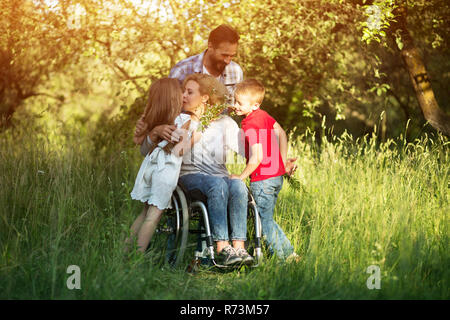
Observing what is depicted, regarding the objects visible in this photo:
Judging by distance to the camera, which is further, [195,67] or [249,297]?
[195,67]

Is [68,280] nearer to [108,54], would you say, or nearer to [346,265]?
[346,265]

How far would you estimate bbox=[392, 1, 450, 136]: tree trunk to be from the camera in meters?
6.85

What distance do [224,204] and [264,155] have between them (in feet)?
1.84

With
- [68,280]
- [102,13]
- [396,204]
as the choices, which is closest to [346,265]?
[396,204]

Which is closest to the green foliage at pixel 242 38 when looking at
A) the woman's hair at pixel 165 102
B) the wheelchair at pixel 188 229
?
the woman's hair at pixel 165 102

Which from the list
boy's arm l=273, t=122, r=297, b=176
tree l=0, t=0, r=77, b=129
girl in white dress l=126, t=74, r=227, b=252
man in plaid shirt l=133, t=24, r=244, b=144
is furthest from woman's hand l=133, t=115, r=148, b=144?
tree l=0, t=0, r=77, b=129

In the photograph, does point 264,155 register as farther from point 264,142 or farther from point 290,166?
point 290,166

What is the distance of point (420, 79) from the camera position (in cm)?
705

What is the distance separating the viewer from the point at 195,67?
492 centimetres

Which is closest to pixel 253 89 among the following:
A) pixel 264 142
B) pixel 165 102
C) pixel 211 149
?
pixel 264 142

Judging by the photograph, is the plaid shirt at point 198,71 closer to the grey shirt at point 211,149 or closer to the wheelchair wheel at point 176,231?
the grey shirt at point 211,149

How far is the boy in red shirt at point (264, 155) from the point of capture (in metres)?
3.84

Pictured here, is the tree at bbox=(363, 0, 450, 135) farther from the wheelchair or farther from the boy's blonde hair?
the wheelchair

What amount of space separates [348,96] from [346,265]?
502 centimetres
